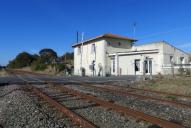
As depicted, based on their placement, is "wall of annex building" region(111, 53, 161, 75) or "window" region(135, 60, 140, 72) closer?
"wall of annex building" region(111, 53, 161, 75)

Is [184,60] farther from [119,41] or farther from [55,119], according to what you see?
[55,119]

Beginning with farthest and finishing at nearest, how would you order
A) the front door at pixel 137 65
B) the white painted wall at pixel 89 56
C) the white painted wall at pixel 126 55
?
1. the white painted wall at pixel 89 56
2. the front door at pixel 137 65
3. the white painted wall at pixel 126 55

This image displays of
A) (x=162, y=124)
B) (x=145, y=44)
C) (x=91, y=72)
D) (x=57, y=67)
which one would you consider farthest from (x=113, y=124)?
(x=57, y=67)

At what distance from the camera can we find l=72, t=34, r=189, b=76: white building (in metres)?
35.4

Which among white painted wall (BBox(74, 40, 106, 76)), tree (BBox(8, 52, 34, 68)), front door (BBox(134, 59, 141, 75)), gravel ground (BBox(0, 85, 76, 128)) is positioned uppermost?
tree (BBox(8, 52, 34, 68))

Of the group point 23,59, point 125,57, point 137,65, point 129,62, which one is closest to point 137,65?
point 137,65

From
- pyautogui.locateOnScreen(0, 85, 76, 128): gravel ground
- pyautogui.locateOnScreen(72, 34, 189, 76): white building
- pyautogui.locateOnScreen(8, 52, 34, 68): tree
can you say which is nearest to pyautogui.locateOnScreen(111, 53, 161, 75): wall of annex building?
pyautogui.locateOnScreen(72, 34, 189, 76): white building

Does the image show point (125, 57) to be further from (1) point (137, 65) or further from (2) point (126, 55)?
(1) point (137, 65)

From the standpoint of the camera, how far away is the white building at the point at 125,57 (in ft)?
116

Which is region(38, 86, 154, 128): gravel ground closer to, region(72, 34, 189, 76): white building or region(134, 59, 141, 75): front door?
region(72, 34, 189, 76): white building

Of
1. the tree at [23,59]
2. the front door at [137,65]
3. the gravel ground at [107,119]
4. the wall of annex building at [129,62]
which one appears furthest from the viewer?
the tree at [23,59]

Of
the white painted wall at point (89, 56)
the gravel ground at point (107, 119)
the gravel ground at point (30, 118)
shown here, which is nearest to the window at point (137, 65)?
the white painted wall at point (89, 56)

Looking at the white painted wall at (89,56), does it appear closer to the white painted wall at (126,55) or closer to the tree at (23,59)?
the white painted wall at (126,55)

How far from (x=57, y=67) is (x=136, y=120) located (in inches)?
1839
